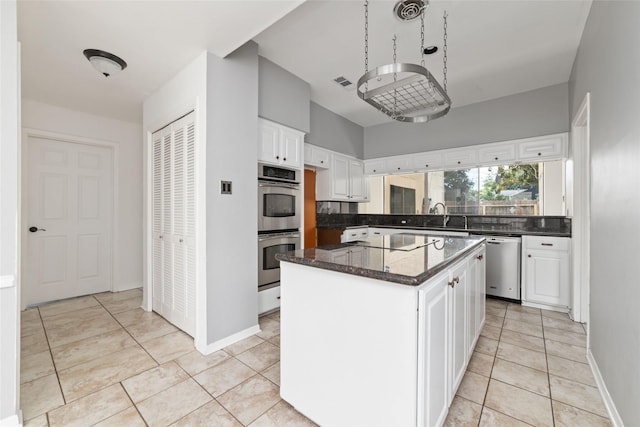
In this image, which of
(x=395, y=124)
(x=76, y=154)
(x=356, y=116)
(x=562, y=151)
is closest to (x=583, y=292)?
(x=562, y=151)

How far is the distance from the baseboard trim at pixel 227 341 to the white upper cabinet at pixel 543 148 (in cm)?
401

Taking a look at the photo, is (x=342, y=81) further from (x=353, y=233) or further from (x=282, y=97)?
(x=353, y=233)

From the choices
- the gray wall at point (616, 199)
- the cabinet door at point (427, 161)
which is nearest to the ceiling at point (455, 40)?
the gray wall at point (616, 199)

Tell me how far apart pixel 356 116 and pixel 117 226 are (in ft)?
13.6

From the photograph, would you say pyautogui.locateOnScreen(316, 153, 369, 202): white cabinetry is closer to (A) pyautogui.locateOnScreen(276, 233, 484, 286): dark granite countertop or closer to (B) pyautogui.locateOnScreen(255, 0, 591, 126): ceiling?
(B) pyautogui.locateOnScreen(255, 0, 591, 126): ceiling

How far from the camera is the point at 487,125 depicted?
161 inches

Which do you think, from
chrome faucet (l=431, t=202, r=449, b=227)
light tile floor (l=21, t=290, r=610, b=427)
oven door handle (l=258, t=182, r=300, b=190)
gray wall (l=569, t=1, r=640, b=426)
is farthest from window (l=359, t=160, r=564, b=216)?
oven door handle (l=258, t=182, r=300, b=190)

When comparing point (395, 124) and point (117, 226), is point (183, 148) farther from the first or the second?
point (395, 124)

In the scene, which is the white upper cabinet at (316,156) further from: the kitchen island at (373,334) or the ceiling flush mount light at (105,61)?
the kitchen island at (373,334)

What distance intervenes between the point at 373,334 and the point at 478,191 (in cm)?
388

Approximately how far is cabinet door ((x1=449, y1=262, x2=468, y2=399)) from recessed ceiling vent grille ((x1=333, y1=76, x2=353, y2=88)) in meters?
2.64

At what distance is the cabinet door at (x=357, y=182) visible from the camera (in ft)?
16.3

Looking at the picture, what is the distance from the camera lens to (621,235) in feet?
4.98

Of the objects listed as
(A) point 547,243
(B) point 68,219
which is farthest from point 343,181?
(B) point 68,219
